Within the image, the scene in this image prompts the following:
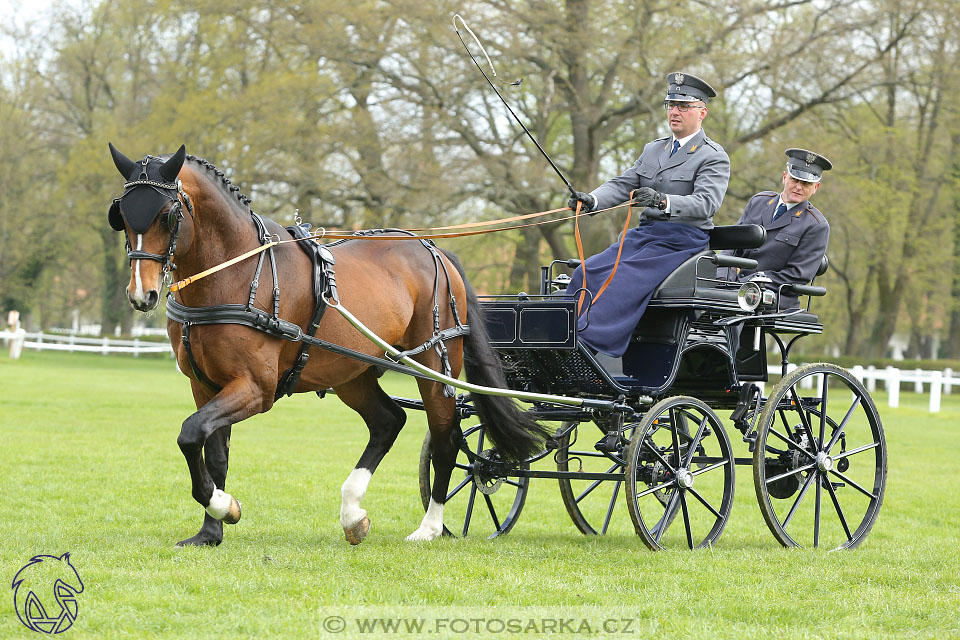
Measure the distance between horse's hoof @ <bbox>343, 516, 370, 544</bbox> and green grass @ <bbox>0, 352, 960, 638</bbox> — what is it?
0.20 ft

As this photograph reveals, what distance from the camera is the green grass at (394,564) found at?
4.44 metres

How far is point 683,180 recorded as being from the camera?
22.5 ft

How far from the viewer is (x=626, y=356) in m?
7.02

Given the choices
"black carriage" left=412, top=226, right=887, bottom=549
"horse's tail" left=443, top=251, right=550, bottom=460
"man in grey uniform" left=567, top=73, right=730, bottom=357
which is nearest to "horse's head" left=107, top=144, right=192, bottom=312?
"horse's tail" left=443, top=251, right=550, bottom=460

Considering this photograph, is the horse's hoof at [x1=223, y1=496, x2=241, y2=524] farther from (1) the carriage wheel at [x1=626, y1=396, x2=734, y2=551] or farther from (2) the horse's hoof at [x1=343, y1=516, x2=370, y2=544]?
(1) the carriage wheel at [x1=626, y1=396, x2=734, y2=551]

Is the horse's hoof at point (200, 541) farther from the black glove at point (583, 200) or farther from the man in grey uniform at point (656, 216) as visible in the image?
the black glove at point (583, 200)

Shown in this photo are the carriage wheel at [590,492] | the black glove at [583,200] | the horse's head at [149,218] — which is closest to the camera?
the horse's head at [149,218]

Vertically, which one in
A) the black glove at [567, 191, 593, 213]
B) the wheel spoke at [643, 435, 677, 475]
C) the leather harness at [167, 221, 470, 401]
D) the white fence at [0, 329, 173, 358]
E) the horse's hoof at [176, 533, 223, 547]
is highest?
the black glove at [567, 191, 593, 213]

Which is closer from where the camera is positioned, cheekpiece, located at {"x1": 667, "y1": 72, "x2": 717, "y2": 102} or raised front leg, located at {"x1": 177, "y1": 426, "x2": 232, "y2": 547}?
raised front leg, located at {"x1": 177, "y1": 426, "x2": 232, "y2": 547}

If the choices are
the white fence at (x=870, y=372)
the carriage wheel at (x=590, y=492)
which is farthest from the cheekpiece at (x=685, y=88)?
the white fence at (x=870, y=372)

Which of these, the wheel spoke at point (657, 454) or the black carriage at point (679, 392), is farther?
the black carriage at point (679, 392)

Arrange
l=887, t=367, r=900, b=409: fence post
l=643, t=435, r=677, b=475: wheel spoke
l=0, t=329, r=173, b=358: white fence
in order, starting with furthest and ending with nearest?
l=0, t=329, r=173, b=358: white fence → l=887, t=367, r=900, b=409: fence post → l=643, t=435, r=677, b=475: wheel spoke

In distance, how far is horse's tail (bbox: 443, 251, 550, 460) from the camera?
6660 millimetres

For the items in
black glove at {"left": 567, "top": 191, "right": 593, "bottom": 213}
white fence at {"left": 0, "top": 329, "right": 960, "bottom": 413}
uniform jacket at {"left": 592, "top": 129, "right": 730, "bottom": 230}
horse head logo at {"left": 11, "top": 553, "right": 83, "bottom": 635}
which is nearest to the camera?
horse head logo at {"left": 11, "top": 553, "right": 83, "bottom": 635}
